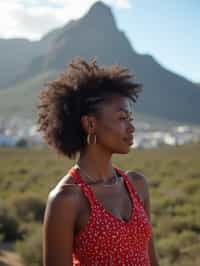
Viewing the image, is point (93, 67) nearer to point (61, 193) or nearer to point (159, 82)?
point (61, 193)

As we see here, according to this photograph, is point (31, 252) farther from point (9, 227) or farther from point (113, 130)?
point (113, 130)

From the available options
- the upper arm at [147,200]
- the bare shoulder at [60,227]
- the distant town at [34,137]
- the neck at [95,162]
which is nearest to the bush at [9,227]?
the upper arm at [147,200]

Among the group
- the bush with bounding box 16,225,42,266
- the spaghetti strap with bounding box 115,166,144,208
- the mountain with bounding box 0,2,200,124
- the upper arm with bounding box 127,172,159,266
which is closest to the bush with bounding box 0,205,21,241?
the bush with bounding box 16,225,42,266

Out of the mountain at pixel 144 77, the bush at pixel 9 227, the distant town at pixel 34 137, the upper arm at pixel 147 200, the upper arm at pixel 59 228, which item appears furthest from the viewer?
the mountain at pixel 144 77

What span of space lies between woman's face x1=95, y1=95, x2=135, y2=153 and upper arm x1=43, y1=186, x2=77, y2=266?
37cm

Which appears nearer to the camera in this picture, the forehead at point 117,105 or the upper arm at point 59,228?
the upper arm at point 59,228

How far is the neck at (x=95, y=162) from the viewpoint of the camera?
2.92m

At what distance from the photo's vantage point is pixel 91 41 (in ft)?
653

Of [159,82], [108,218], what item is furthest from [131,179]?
[159,82]

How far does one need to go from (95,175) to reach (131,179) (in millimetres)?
247

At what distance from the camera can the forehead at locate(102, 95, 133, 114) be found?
2877mm

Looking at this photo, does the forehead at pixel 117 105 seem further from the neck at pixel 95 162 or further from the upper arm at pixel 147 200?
the upper arm at pixel 147 200

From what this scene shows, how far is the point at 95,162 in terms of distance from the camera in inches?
116

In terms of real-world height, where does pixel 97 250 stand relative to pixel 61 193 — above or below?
below
